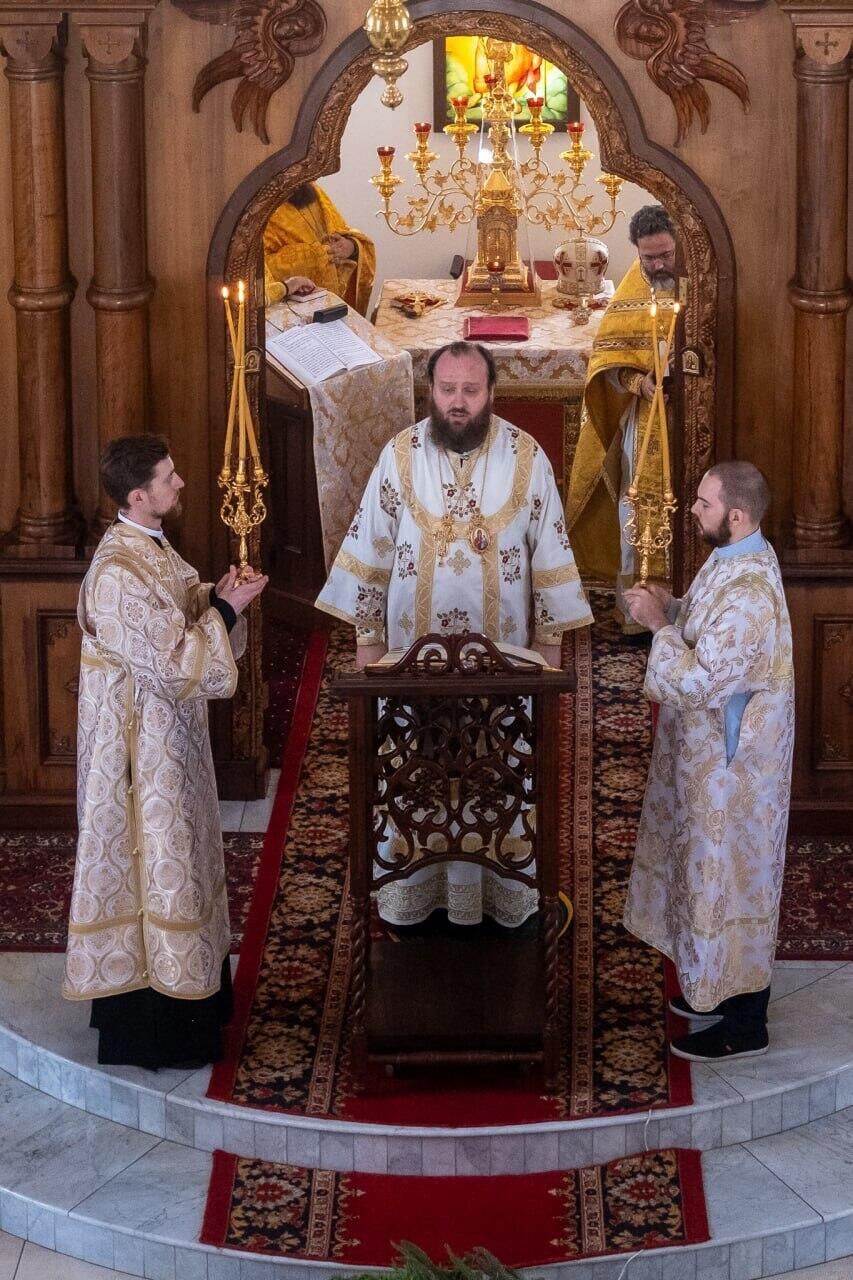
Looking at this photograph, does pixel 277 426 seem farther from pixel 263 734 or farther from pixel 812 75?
pixel 812 75

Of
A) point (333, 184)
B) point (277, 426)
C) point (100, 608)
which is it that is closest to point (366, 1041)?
point (100, 608)

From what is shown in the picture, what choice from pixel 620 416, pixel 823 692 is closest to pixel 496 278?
pixel 620 416

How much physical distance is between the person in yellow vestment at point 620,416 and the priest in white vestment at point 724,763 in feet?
8.98

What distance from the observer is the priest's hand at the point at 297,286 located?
10.9 meters

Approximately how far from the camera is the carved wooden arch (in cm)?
786

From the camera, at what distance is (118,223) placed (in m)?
7.98

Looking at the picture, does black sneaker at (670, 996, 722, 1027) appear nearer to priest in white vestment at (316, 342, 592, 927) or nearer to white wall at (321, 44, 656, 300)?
priest in white vestment at (316, 342, 592, 927)

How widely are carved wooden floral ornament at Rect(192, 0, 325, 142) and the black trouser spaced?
3239 millimetres

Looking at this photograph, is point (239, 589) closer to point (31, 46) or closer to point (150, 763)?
point (150, 763)

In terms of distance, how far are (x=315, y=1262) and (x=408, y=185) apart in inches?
350

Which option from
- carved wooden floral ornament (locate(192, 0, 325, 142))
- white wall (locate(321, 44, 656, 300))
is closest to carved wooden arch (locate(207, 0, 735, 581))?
carved wooden floral ornament (locate(192, 0, 325, 142))

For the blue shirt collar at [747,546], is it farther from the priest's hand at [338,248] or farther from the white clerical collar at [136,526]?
the priest's hand at [338,248]

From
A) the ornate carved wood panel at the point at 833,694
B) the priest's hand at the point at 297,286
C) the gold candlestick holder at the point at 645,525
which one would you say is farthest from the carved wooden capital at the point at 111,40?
the priest's hand at the point at 297,286

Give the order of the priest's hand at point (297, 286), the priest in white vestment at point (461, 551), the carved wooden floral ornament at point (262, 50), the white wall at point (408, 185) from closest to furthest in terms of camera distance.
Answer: the priest in white vestment at point (461, 551)
the carved wooden floral ornament at point (262, 50)
the priest's hand at point (297, 286)
the white wall at point (408, 185)
